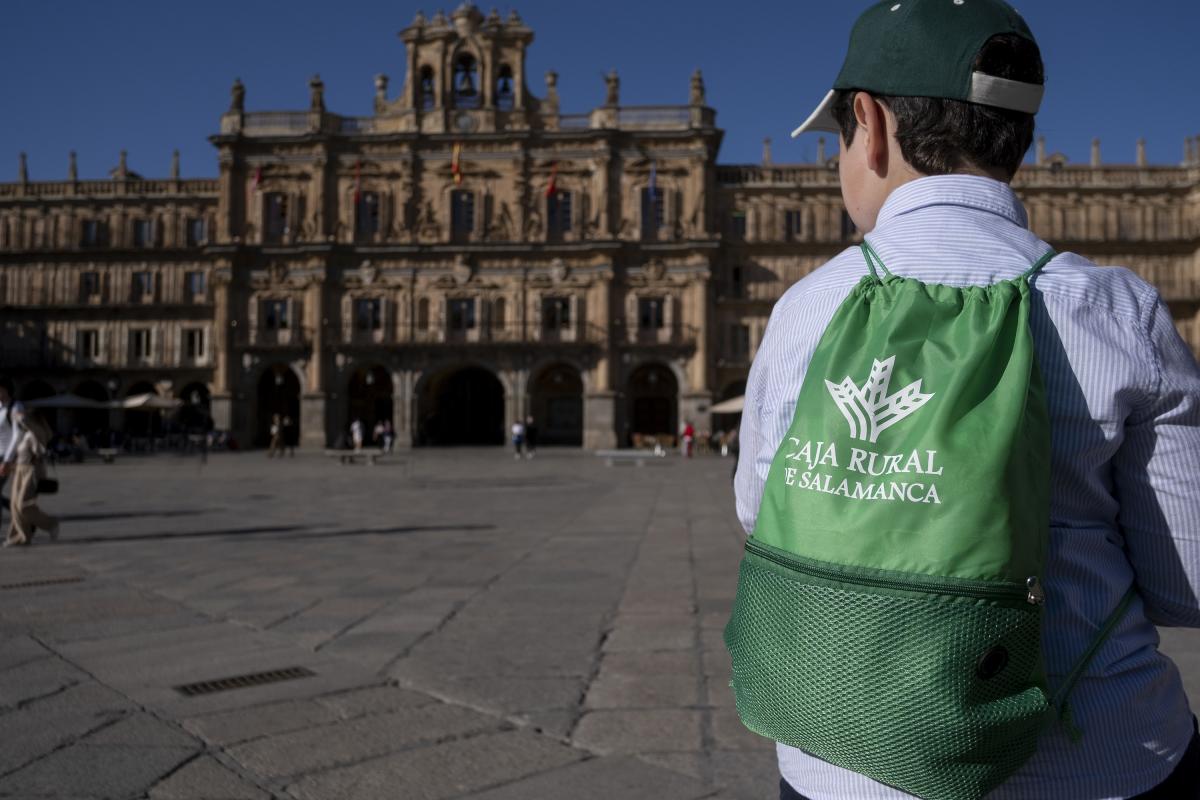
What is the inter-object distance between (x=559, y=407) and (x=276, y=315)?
1247cm

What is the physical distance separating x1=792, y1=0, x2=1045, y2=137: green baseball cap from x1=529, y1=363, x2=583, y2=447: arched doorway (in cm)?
4290

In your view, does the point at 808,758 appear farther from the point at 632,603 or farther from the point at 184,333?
the point at 184,333

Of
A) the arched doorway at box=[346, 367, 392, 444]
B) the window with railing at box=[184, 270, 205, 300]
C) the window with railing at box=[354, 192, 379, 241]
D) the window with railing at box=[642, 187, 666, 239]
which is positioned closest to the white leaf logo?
the window with railing at box=[642, 187, 666, 239]

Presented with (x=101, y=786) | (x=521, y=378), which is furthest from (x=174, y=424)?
(x=101, y=786)

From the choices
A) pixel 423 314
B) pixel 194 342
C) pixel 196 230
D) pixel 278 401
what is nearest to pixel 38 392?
pixel 194 342

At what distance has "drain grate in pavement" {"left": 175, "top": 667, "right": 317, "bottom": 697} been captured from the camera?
171 inches

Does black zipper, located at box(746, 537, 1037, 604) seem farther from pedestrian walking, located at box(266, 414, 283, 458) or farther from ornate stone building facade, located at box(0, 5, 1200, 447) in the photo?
ornate stone building facade, located at box(0, 5, 1200, 447)

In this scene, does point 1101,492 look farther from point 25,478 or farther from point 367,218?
point 367,218

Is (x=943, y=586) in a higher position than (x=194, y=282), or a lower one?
lower

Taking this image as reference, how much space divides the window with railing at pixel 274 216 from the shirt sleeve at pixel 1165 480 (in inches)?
1746

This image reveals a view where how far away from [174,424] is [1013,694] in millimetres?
49127

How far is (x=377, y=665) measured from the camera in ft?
15.7

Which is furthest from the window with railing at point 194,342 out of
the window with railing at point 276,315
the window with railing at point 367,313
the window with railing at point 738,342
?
the window with railing at point 738,342

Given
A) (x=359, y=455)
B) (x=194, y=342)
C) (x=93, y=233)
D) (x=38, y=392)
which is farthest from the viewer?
(x=38, y=392)
